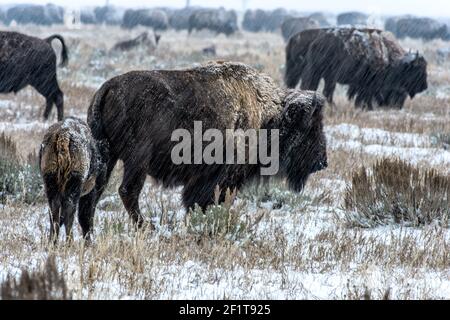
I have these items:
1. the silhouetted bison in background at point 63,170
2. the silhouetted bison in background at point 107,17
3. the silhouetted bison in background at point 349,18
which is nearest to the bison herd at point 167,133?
the silhouetted bison in background at point 63,170

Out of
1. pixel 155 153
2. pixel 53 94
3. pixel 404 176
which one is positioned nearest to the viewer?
pixel 155 153

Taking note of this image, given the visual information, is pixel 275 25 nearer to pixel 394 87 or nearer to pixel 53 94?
pixel 394 87

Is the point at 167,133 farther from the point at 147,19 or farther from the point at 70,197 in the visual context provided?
the point at 147,19

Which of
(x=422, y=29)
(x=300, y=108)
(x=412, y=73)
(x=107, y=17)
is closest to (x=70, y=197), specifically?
(x=300, y=108)

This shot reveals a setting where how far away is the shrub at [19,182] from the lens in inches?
248

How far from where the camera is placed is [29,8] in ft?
266

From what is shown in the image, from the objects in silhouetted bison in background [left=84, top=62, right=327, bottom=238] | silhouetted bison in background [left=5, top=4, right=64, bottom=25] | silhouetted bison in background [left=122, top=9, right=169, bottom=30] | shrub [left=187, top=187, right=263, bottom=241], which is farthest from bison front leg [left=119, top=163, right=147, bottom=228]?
silhouetted bison in background [left=5, top=4, right=64, bottom=25]

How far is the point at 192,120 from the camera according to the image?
5078 mm

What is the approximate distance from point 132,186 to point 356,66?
12.2 m

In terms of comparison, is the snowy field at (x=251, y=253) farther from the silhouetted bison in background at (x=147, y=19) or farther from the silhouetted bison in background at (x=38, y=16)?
the silhouetted bison in background at (x=38, y=16)

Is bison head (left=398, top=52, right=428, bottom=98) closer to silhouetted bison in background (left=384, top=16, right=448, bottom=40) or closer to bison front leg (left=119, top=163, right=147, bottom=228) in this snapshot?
bison front leg (left=119, top=163, right=147, bottom=228)

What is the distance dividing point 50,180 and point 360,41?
1323 cm

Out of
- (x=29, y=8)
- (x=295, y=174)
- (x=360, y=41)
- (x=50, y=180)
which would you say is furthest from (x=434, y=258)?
(x=29, y=8)

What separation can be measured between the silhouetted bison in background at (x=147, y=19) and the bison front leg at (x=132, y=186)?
59141 millimetres
